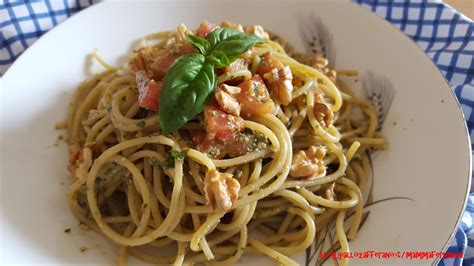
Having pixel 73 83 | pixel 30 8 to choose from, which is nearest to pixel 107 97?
pixel 73 83

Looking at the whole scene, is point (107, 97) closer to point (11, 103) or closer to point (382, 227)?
point (11, 103)

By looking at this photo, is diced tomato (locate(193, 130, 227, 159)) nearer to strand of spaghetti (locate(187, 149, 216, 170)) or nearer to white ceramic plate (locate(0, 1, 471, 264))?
strand of spaghetti (locate(187, 149, 216, 170))

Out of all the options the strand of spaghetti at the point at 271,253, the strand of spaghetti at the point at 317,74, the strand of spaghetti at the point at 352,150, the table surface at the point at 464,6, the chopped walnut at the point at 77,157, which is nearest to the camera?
the strand of spaghetti at the point at 271,253

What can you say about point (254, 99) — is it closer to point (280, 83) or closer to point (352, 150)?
point (280, 83)

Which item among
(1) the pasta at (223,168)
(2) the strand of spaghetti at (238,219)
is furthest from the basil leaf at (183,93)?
(2) the strand of spaghetti at (238,219)

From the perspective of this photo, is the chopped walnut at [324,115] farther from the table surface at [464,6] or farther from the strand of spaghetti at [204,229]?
the table surface at [464,6]

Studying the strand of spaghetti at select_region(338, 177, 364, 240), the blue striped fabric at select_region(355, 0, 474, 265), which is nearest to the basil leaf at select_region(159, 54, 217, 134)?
the strand of spaghetti at select_region(338, 177, 364, 240)
